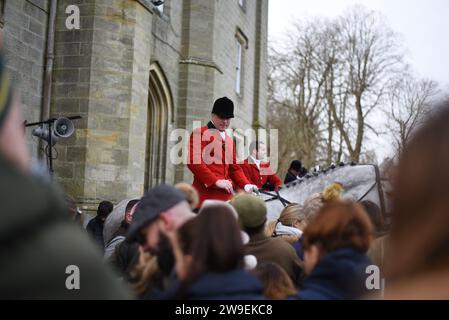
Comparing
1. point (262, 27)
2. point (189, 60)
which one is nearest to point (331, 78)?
point (262, 27)

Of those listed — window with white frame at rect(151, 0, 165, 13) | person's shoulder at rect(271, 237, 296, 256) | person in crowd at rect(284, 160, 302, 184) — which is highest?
window with white frame at rect(151, 0, 165, 13)

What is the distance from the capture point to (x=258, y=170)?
Answer: 8.74m

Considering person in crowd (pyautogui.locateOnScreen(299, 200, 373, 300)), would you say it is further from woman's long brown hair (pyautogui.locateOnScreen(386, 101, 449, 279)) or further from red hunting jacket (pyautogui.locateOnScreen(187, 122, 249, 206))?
red hunting jacket (pyautogui.locateOnScreen(187, 122, 249, 206))

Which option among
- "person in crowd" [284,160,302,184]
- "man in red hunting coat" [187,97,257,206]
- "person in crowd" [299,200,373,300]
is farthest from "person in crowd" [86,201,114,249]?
"person in crowd" [299,200,373,300]

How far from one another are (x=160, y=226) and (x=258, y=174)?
20.1ft

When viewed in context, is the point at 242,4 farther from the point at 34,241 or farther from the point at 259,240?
the point at 34,241

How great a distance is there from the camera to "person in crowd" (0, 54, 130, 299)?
0.80m

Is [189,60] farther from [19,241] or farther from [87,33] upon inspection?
[19,241]

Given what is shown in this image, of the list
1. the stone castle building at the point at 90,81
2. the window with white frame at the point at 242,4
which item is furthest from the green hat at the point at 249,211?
the window with white frame at the point at 242,4

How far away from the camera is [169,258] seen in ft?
8.70

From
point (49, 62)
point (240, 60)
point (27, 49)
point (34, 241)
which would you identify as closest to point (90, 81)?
point (49, 62)

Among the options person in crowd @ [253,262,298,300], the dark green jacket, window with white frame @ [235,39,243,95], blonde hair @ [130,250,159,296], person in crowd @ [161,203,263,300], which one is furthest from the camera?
window with white frame @ [235,39,243,95]

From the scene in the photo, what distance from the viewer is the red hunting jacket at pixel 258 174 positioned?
8578mm

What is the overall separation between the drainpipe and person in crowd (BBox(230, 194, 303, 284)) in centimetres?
908
